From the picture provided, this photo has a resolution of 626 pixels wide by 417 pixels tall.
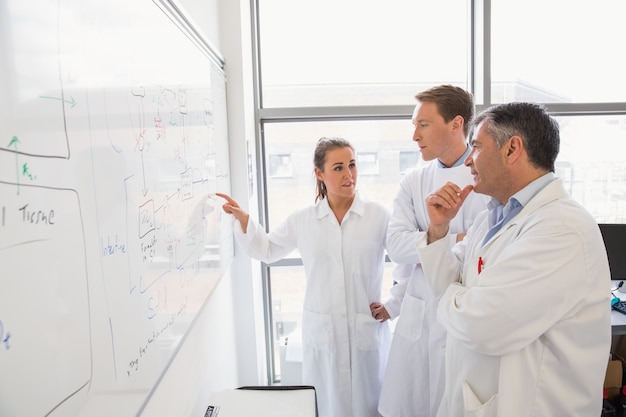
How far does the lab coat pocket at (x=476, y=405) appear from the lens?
114 centimetres

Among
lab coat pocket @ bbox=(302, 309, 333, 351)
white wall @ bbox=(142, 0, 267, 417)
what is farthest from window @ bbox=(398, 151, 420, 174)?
lab coat pocket @ bbox=(302, 309, 333, 351)

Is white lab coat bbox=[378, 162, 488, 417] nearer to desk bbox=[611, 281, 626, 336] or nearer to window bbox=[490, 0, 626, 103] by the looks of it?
desk bbox=[611, 281, 626, 336]

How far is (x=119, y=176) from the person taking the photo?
2.61 ft

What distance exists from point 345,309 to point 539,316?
39.0 inches

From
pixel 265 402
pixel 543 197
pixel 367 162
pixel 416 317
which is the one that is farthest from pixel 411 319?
pixel 367 162

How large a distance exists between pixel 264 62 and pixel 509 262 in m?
2.13

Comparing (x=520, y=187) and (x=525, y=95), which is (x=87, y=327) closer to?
(x=520, y=187)

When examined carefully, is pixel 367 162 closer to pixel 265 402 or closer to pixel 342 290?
pixel 342 290

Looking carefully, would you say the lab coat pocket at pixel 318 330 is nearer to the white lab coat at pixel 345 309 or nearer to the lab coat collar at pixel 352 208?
the white lab coat at pixel 345 309

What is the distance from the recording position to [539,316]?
40.6 inches

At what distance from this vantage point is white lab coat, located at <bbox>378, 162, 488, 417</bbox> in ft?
5.51

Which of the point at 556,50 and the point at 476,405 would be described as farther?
the point at 556,50

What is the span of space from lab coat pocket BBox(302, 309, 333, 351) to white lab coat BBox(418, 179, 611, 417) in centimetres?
78

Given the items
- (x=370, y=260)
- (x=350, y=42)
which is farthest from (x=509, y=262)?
(x=350, y=42)
